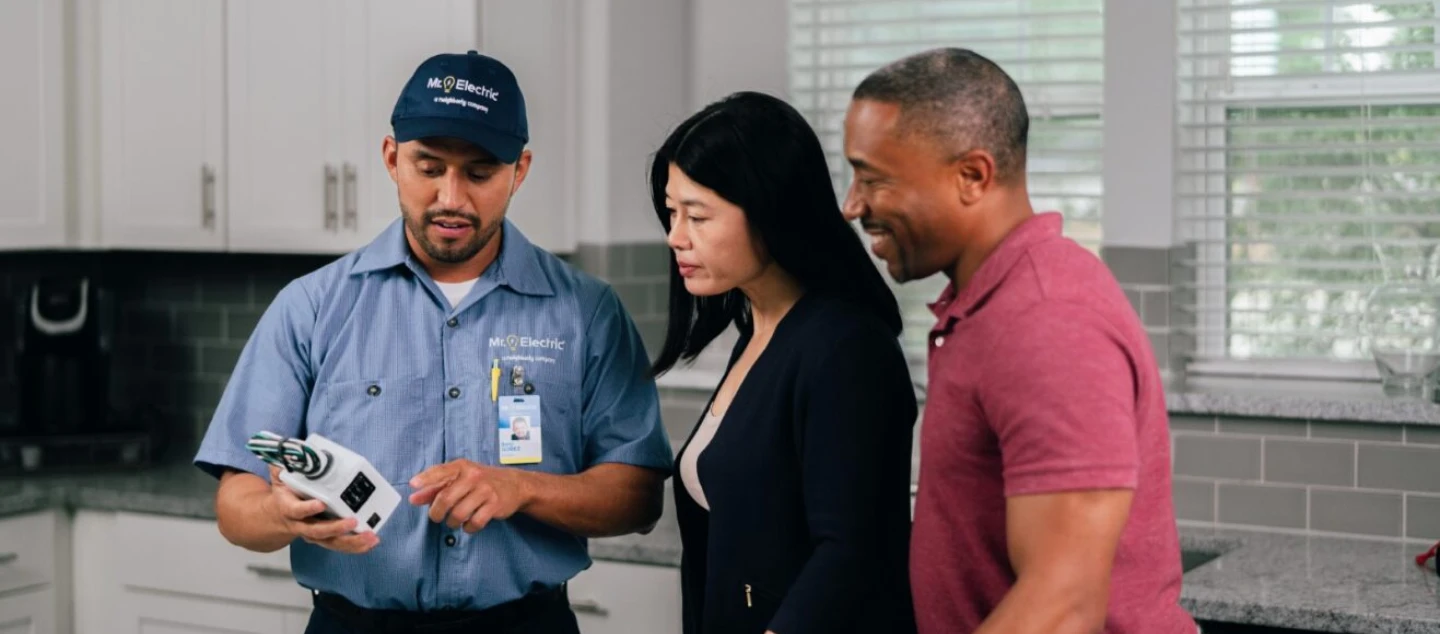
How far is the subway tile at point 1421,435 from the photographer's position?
9.73 ft

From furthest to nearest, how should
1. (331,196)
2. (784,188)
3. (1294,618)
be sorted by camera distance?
(331,196) < (1294,618) < (784,188)

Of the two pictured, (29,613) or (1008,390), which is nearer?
(1008,390)

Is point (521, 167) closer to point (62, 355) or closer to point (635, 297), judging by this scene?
point (635, 297)

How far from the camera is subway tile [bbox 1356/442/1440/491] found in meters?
2.97

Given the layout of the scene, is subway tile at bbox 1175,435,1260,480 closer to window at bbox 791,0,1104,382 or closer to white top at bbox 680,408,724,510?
window at bbox 791,0,1104,382

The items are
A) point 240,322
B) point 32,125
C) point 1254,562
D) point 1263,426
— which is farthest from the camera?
point 240,322

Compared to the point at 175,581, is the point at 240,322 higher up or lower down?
higher up

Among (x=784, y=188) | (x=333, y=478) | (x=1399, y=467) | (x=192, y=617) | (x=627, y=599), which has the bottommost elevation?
(x=192, y=617)

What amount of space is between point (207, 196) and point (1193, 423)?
6.97 feet

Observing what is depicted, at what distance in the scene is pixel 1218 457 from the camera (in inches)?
123

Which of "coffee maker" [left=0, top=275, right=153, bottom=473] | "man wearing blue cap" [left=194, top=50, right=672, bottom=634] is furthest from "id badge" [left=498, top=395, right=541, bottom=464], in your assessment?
"coffee maker" [left=0, top=275, right=153, bottom=473]

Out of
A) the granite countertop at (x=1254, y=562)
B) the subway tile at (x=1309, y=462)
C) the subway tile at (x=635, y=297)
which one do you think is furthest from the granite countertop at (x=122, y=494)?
the subway tile at (x=1309, y=462)

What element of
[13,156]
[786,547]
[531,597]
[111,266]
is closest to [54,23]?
[13,156]

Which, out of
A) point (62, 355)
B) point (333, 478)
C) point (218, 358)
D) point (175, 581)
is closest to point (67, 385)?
point (62, 355)
